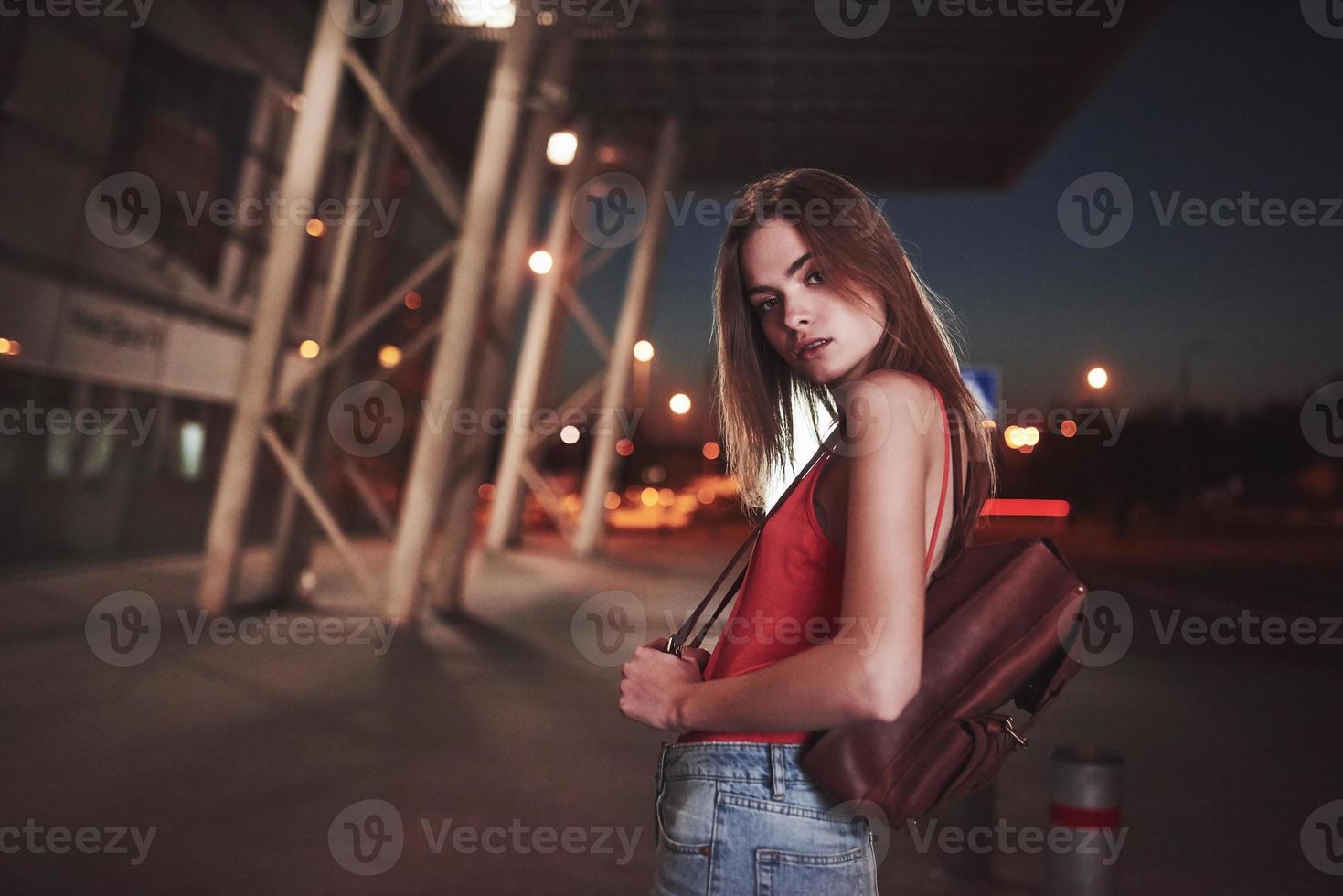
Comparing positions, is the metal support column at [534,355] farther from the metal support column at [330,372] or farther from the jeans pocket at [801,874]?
the jeans pocket at [801,874]

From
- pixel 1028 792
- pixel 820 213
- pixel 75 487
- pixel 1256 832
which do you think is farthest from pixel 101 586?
pixel 820 213

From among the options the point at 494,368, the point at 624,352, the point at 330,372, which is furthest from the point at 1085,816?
the point at 624,352

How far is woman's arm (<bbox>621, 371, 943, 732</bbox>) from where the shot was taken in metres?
1.39

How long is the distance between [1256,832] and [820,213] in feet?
18.8

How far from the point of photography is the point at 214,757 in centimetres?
686

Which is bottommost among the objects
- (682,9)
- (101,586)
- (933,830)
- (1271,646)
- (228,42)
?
(101,586)

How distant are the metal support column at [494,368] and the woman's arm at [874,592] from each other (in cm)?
1224

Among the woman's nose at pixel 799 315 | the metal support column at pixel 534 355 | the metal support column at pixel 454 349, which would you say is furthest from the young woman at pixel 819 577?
the metal support column at pixel 534 355

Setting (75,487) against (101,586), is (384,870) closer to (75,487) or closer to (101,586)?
(101,586)

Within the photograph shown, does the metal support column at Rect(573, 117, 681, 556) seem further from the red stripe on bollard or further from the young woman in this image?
the young woman

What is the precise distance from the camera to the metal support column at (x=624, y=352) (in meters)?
24.3

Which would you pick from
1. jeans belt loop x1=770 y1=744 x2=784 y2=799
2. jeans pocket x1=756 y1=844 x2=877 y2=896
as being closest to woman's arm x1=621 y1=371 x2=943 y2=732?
jeans belt loop x1=770 y1=744 x2=784 y2=799

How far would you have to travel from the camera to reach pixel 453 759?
7.08 meters

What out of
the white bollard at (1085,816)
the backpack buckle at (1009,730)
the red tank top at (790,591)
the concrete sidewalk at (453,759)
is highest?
the red tank top at (790,591)
